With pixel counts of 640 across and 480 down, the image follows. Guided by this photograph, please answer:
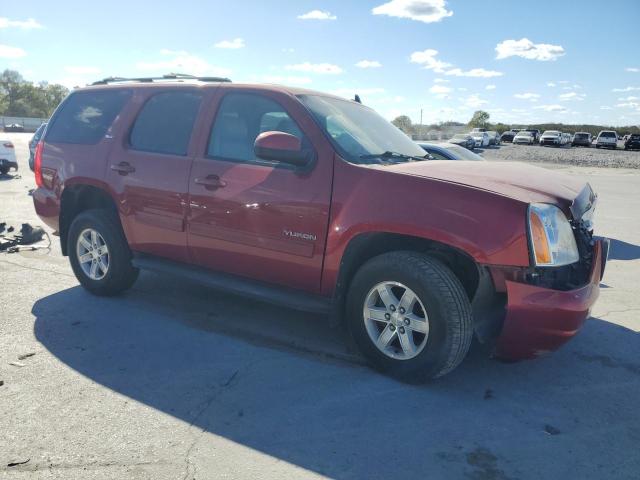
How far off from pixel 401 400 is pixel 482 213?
4.04ft

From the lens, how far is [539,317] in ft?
10.1

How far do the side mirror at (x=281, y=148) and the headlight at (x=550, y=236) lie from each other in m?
1.52

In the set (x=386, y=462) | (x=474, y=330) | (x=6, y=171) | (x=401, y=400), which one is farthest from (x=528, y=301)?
(x=6, y=171)

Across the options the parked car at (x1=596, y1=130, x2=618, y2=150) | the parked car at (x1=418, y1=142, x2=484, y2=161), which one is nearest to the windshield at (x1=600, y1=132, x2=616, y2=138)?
the parked car at (x1=596, y1=130, x2=618, y2=150)

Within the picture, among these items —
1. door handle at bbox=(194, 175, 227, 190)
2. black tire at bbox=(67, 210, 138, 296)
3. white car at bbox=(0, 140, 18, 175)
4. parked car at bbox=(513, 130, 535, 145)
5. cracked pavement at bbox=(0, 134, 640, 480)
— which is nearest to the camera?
cracked pavement at bbox=(0, 134, 640, 480)

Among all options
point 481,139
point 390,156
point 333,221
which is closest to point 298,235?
point 333,221

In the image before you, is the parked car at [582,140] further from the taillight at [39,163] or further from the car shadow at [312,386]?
the taillight at [39,163]

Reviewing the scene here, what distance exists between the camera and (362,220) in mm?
3441

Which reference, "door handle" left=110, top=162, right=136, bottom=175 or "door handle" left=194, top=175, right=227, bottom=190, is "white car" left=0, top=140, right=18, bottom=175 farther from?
"door handle" left=194, top=175, right=227, bottom=190

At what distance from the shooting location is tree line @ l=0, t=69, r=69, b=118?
112125 millimetres

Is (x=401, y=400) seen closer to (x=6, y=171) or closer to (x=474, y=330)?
(x=474, y=330)

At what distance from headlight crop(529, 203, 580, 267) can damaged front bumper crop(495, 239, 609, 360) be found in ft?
0.58

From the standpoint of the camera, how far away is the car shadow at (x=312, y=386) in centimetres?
280

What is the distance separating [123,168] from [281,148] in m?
1.84
